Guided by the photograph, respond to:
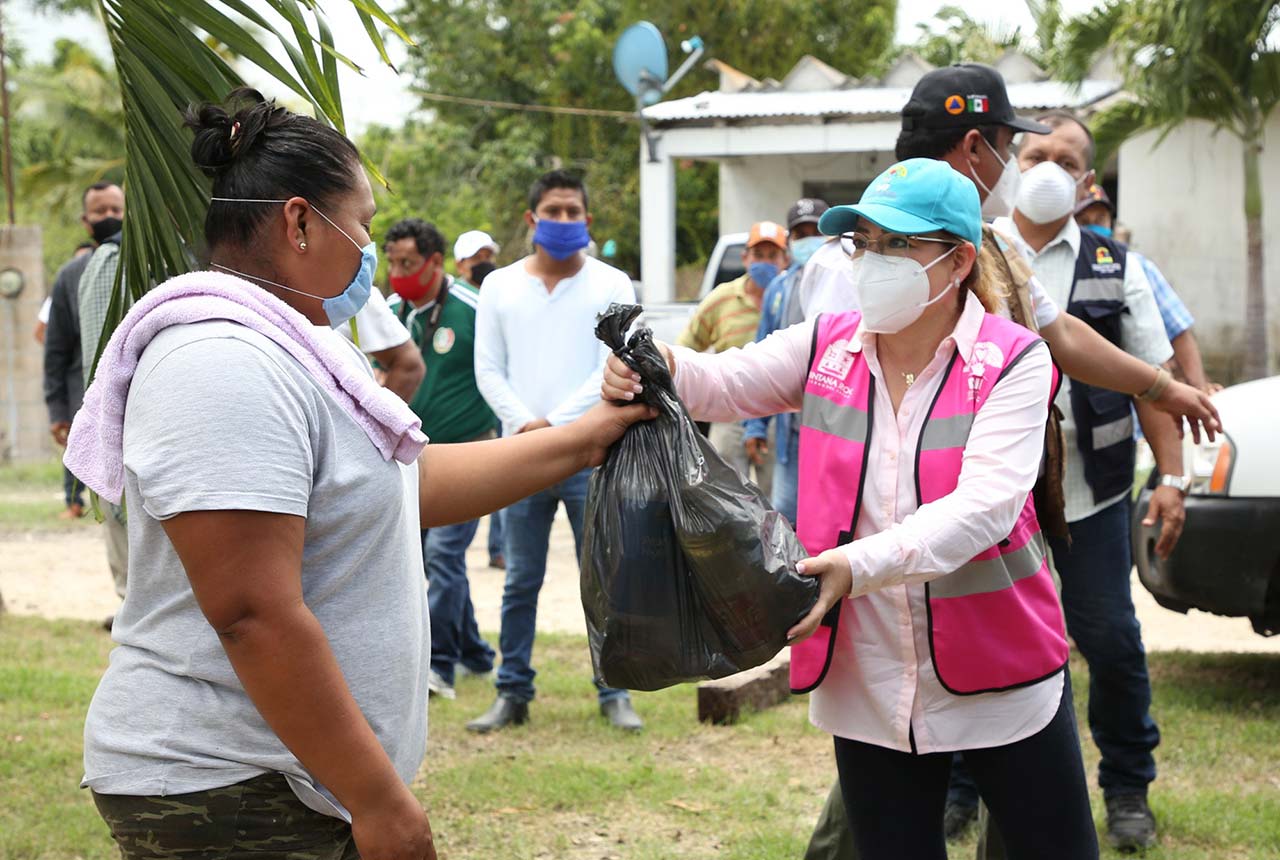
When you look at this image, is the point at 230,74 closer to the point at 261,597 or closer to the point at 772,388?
the point at 772,388

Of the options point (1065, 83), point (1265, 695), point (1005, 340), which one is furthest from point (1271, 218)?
point (1005, 340)

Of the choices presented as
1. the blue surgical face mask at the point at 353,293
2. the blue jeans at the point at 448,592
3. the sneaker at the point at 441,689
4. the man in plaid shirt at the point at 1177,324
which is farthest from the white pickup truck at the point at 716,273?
the blue surgical face mask at the point at 353,293

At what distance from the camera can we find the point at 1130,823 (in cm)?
451

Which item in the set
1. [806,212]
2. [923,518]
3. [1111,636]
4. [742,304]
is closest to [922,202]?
[923,518]

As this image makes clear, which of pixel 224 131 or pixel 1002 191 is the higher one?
pixel 224 131

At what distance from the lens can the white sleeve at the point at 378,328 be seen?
18.7ft

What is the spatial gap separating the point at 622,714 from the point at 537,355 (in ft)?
5.30

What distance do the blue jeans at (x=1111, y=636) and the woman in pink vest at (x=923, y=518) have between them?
4.56 feet

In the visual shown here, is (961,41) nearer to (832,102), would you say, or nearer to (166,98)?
(832,102)

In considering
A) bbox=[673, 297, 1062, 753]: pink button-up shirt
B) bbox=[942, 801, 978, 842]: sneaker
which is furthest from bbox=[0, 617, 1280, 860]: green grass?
bbox=[673, 297, 1062, 753]: pink button-up shirt

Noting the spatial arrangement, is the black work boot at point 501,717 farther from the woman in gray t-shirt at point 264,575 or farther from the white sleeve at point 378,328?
the woman in gray t-shirt at point 264,575

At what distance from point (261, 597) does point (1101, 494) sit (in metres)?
2.96

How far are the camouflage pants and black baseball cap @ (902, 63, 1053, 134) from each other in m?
2.29

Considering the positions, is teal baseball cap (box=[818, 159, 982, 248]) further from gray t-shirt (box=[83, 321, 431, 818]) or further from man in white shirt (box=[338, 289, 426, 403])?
man in white shirt (box=[338, 289, 426, 403])
